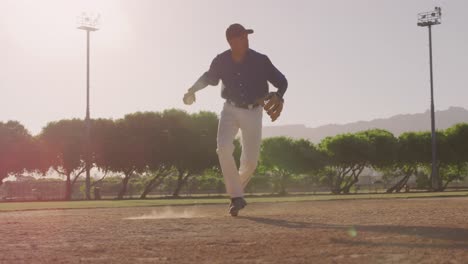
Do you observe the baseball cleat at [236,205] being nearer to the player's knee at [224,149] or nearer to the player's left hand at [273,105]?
the player's knee at [224,149]

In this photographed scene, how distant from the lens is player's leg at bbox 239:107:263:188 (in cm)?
846

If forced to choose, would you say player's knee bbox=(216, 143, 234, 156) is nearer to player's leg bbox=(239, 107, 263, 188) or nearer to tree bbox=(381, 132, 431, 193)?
player's leg bbox=(239, 107, 263, 188)

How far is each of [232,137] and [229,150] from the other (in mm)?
189

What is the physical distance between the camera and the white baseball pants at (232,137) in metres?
8.48

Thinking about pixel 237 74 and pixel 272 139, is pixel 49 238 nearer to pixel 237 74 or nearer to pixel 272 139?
pixel 237 74

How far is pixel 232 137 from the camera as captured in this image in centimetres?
861

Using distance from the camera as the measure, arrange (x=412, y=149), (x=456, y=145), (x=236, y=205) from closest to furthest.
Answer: (x=236, y=205)
(x=456, y=145)
(x=412, y=149)

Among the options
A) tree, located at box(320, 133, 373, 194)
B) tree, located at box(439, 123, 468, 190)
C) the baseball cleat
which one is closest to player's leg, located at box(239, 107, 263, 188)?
the baseball cleat

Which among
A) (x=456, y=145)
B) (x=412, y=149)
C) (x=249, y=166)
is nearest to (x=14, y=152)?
(x=412, y=149)

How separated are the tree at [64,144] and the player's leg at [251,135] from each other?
5599 cm

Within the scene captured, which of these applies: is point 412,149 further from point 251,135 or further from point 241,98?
point 241,98

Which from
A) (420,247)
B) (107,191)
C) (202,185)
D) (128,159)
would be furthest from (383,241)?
(202,185)

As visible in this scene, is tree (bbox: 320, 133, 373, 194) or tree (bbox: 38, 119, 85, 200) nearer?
tree (bbox: 38, 119, 85, 200)

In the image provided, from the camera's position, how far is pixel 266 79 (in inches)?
341
